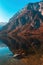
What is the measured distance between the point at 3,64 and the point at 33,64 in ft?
26.9

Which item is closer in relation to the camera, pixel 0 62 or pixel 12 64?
pixel 12 64

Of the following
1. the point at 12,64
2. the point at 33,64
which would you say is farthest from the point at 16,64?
the point at 33,64

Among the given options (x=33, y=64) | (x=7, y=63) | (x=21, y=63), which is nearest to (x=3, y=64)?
(x=7, y=63)

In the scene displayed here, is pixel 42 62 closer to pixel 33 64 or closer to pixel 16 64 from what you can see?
pixel 33 64

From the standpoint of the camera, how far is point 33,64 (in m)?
48.5

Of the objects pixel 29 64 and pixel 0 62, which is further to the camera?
pixel 0 62

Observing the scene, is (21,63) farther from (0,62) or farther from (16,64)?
(0,62)

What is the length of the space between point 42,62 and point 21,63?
19.5 ft

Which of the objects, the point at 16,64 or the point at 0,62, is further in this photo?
the point at 0,62

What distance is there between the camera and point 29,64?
48906 millimetres

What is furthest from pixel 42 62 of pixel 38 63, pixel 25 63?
pixel 25 63

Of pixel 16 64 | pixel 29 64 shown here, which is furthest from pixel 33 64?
pixel 16 64

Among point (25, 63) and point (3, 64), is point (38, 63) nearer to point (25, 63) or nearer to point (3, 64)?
point (25, 63)

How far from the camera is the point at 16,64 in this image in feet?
160
